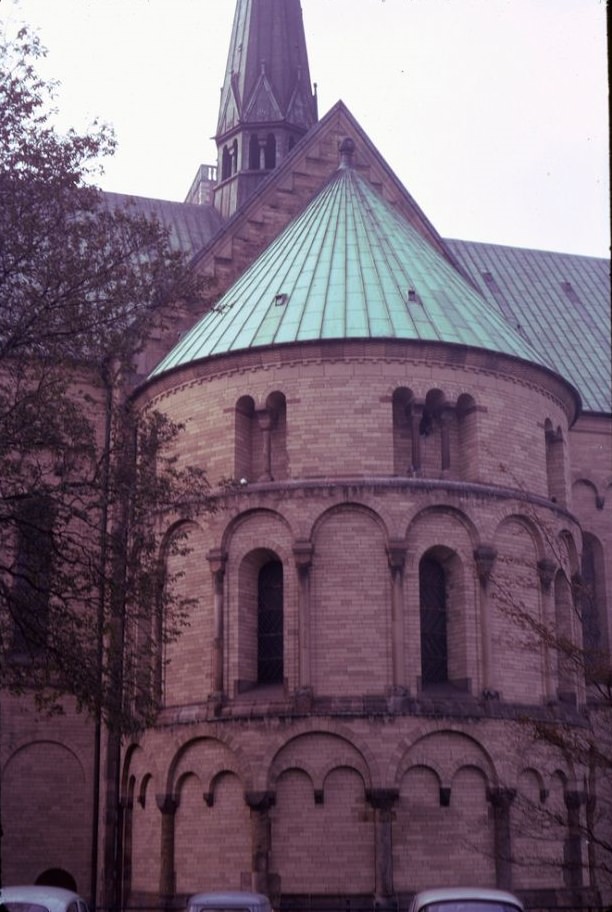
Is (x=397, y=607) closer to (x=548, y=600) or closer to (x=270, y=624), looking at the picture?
(x=270, y=624)

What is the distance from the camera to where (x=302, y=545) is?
2794 centimetres

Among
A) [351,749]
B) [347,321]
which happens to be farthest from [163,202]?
[351,749]

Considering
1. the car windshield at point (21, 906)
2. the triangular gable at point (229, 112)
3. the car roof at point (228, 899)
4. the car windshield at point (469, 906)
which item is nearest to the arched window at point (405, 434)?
the car roof at point (228, 899)

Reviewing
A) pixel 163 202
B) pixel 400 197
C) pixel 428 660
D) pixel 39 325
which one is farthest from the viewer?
pixel 163 202

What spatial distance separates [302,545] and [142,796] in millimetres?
6942

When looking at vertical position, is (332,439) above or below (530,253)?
below

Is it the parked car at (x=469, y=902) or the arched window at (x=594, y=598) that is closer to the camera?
the parked car at (x=469, y=902)

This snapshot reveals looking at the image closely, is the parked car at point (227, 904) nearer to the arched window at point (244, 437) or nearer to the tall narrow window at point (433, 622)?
the tall narrow window at point (433, 622)

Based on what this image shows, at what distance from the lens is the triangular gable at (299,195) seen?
122 ft

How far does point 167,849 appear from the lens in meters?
28.1

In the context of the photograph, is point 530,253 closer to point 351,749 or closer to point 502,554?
point 502,554

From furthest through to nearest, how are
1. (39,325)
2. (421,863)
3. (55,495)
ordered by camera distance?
(421,863) → (55,495) → (39,325)

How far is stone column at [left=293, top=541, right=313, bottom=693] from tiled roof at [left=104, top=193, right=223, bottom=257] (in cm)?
1851

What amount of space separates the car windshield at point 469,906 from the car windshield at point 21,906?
4588mm
